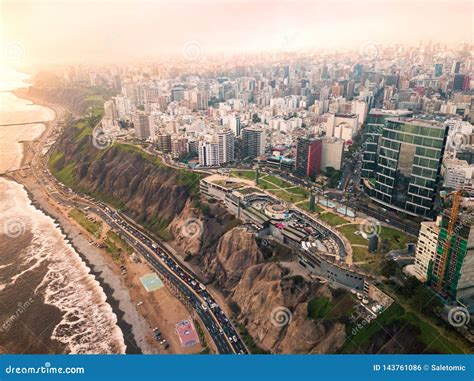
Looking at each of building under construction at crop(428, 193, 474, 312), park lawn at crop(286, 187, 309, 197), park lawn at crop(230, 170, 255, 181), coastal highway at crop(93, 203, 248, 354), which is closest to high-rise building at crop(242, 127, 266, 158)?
park lawn at crop(230, 170, 255, 181)

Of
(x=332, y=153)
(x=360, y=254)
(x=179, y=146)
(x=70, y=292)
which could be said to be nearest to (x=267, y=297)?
A: (x=360, y=254)

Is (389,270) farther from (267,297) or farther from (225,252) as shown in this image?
(225,252)

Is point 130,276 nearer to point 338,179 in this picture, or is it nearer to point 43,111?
point 338,179

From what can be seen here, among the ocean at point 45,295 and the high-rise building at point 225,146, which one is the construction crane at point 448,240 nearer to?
the ocean at point 45,295

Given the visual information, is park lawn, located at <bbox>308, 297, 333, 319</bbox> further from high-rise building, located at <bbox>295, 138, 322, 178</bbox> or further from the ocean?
high-rise building, located at <bbox>295, 138, 322, 178</bbox>

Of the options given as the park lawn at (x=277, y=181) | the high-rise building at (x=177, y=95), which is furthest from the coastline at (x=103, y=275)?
the high-rise building at (x=177, y=95)
